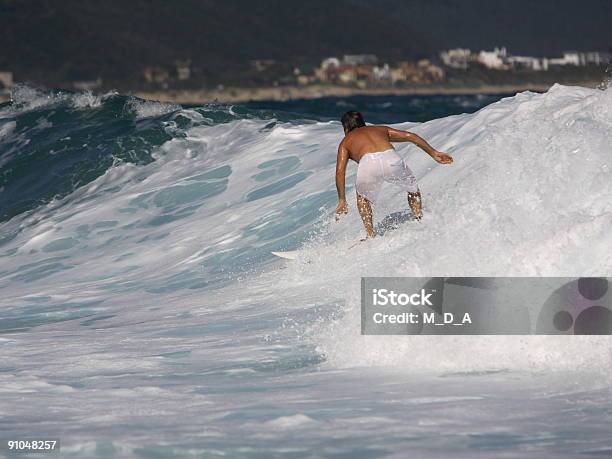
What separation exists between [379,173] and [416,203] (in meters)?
0.47

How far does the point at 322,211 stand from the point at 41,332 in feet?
15.0

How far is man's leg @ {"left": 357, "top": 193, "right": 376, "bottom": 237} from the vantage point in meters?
10.7

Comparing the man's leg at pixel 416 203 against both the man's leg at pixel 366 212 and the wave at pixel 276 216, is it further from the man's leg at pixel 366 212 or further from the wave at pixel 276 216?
the man's leg at pixel 366 212

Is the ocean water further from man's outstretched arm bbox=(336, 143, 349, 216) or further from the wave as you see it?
man's outstretched arm bbox=(336, 143, 349, 216)

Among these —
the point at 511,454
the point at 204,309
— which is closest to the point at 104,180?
the point at 204,309

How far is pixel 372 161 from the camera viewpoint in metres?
10.5

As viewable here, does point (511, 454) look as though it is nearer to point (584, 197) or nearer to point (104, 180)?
point (584, 197)

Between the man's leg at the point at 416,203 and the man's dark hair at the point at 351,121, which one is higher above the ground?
the man's dark hair at the point at 351,121

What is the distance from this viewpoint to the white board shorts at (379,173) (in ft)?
34.4

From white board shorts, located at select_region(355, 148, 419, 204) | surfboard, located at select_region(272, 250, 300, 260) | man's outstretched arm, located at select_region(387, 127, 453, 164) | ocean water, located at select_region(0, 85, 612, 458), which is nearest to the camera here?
ocean water, located at select_region(0, 85, 612, 458)

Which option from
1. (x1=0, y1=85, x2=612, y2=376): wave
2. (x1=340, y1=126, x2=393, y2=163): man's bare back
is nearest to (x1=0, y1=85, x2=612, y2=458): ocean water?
(x1=0, y1=85, x2=612, y2=376): wave

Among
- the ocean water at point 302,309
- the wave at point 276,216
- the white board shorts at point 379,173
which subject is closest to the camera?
the ocean water at point 302,309

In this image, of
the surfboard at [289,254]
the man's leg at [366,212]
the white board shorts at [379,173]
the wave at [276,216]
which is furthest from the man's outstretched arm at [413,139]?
the surfboard at [289,254]

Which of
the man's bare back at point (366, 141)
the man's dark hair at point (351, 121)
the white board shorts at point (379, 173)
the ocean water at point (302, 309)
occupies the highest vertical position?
the man's dark hair at point (351, 121)
